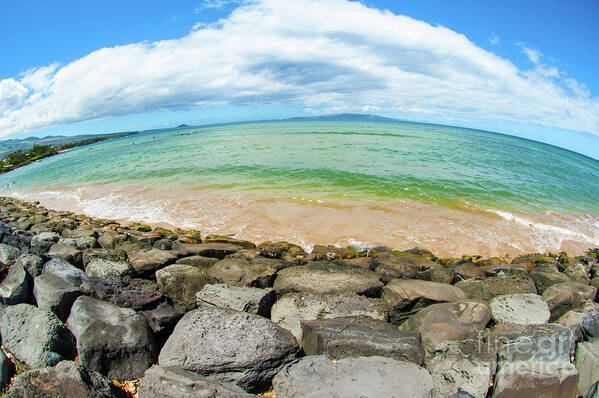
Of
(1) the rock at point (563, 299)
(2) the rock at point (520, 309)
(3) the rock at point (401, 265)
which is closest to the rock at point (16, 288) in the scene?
(3) the rock at point (401, 265)

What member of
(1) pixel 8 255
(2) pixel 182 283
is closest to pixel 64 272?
(1) pixel 8 255

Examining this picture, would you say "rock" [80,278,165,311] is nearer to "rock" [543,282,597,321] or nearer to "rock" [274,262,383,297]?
"rock" [274,262,383,297]

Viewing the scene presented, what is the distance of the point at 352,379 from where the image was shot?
278 centimetres

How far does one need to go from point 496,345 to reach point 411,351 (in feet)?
3.27

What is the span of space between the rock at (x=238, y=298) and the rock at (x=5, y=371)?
80.4 inches

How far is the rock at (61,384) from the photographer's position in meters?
2.49

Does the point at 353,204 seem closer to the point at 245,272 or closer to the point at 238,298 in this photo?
the point at 245,272

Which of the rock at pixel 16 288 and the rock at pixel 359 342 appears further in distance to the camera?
the rock at pixel 16 288

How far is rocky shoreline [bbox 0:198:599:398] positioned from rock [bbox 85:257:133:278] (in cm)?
2

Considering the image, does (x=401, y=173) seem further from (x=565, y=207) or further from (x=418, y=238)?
(x=418, y=238)

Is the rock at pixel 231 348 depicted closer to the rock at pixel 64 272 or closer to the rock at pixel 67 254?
the rock at pixel 64 272

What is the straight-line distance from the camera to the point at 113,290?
4.14 m

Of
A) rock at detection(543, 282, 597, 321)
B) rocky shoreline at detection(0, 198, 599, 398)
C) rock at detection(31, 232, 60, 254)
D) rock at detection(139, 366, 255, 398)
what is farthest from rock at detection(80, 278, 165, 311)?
rock at detection(543, 282, 597, 321)

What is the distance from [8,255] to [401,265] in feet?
25.7
